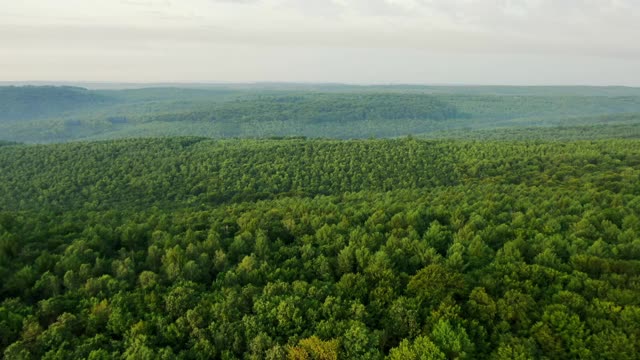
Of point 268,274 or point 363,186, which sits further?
point 363,186

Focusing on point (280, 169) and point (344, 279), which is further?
point (280, 169)

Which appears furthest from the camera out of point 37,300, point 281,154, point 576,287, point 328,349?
point 281,154

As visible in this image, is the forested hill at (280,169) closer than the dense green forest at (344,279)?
No

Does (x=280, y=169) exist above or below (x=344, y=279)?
below

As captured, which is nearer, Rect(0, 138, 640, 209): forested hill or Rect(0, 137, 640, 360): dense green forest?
Rect(0, 137, 640, 360): dense green forest

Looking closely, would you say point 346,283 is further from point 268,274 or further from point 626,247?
point 626,247

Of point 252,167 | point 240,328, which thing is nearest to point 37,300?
point 240,328

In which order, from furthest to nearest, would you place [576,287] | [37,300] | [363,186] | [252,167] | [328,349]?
[252,167] → [363,186] → [37,300] → [576,287] → [328,349]

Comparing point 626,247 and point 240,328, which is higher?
point 626,247
